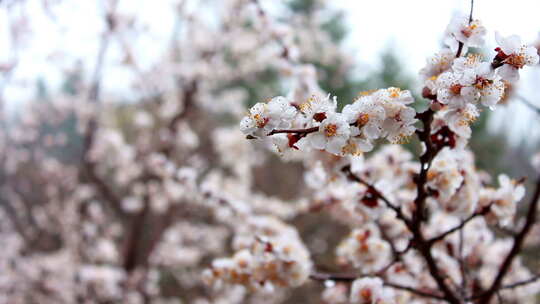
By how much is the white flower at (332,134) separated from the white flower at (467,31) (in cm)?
41

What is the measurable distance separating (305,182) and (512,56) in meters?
3.19

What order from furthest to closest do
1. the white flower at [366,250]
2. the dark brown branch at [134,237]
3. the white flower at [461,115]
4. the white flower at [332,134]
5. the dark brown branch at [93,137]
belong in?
the dark brown branch at [134,237] < the dark brown branch at [93,137] < the white flower at [366,250] < the white flower at [461,115] < the white flower at [332,134]

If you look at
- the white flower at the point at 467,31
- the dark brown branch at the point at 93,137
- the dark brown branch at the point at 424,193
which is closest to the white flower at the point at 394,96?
the dark brown branch at the point at 424,193

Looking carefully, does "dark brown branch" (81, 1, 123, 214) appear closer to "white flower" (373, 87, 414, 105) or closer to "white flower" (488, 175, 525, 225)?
"white flower" (488, 175, 525, 225)

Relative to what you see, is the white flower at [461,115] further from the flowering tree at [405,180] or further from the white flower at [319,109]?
the white flower at [319,109]

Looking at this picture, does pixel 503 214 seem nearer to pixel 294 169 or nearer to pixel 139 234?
pixel 139 234

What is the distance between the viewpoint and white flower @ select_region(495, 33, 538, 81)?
2.83 ft

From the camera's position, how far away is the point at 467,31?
102 centimetres

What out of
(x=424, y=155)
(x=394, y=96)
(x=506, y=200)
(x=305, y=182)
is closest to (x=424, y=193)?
(x=424, y=155)

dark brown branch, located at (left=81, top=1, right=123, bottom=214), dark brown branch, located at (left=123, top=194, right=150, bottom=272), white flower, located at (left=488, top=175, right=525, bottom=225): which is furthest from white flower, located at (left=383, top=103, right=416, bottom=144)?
dark brown branch, located at (left=123, top=194, right=150, bottom=272)

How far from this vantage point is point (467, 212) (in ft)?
4.68

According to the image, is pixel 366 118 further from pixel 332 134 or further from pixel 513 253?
pixel 513 253

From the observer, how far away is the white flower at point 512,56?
0.86 metres

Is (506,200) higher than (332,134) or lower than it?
higher
